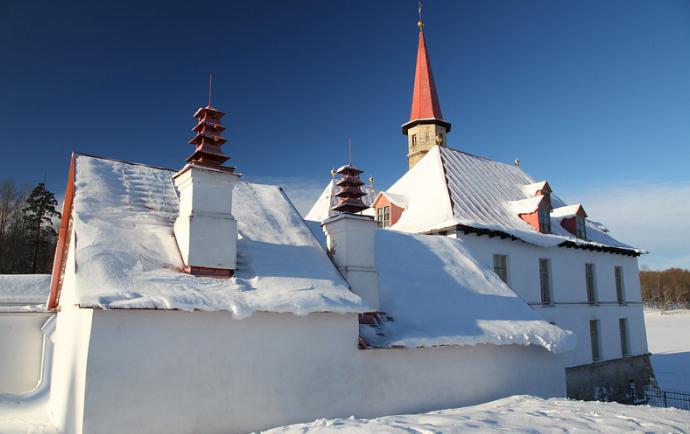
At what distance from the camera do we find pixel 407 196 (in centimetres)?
2061

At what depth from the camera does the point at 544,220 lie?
810 inches

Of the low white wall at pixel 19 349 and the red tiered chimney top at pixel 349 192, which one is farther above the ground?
the red tiered chimney top at pixel 349 192

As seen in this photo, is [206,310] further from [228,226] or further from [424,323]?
[424,323]

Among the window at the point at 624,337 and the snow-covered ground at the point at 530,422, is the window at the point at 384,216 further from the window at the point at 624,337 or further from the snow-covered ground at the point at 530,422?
the snow-covered ground at the point at 530,422

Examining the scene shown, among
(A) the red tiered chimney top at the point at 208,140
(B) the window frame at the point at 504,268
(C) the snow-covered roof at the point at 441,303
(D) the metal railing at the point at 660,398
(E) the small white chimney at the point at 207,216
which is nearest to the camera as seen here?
(E) the small white chimney at the point at 207,216

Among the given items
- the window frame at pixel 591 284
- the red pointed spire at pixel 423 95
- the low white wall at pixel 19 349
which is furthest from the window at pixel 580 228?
the low white wall at pixel 19 349

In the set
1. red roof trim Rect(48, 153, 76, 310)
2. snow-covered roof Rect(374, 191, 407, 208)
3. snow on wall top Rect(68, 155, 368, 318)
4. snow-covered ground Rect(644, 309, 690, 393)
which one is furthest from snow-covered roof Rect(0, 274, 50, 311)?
snow-covered ground Rect(644, 309, 690, 393)

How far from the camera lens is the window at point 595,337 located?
71.2 feet

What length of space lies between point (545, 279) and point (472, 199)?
458 centimetres

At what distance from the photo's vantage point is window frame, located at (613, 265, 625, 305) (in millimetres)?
24109

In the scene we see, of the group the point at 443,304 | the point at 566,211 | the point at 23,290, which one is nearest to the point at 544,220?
the point at 566,211

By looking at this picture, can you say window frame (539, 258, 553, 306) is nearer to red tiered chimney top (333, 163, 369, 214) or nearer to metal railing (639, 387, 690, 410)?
metal railing (639, 387, 690, 410)

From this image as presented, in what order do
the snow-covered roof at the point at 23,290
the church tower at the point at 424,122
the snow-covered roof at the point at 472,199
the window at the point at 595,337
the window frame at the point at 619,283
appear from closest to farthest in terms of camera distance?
the snow-covered roof at the point at 23,290, the snow-covered roof at the point at 472,199, the window at the point at 595,337, the window frame at the point at 619,283, the church tower at the point at 424,122

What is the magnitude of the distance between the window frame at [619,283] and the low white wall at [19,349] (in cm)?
2397
